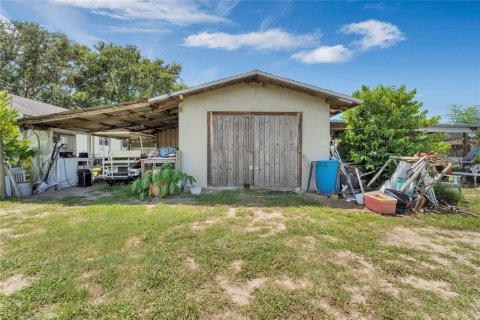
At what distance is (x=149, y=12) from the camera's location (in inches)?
332

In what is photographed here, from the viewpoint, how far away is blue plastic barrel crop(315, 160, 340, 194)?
625 centimetres

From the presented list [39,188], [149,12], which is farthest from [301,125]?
[39,188]

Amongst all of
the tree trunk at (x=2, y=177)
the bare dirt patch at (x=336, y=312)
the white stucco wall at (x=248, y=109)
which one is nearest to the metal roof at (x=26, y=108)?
the tree trunk at (x=2, y=177)

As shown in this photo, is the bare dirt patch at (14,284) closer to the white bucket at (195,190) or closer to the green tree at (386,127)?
the white bucket at (195,190)

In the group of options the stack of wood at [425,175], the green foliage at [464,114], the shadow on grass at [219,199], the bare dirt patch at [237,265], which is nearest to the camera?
the bare dirt patch at [237,265]

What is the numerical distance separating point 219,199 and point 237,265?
3.01m

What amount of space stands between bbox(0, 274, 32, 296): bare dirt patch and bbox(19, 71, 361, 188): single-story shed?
4.58 meters

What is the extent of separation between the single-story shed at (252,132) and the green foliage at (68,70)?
16579 millimetres

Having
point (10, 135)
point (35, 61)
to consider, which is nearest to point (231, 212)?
point (10, 135)

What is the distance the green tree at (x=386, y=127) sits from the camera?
723cm

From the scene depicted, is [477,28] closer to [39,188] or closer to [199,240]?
[199,240]

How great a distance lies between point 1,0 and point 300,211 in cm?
1414

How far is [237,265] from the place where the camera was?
2.65m

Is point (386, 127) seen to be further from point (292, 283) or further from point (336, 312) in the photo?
point (336, 312)
